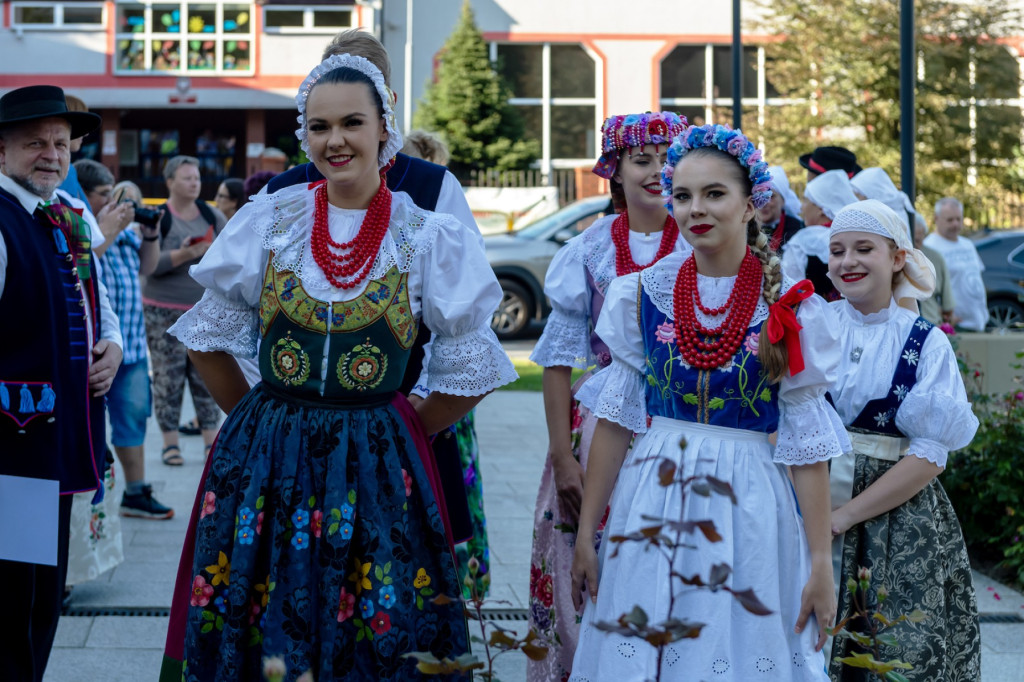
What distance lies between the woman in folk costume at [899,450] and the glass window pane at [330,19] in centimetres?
2966

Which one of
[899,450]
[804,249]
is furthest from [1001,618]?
[899,450]

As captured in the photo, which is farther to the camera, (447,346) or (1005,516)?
(1005,516)

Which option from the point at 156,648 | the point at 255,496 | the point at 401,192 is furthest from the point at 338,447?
the point at 156,648

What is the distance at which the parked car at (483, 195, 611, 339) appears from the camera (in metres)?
15.8

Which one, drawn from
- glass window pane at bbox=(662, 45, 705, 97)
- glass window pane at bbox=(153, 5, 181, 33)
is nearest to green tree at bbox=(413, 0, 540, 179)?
glass window pane at bbox=(662, 45, 705, 97)

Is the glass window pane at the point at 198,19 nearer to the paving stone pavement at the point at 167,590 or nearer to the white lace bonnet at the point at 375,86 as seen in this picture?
the paving stone pavement at the point at 167,590

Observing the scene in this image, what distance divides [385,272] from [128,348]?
3.97 metres

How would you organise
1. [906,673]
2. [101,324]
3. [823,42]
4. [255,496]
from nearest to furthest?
[255,496]
[906,673]
[101,324]
[823,42]

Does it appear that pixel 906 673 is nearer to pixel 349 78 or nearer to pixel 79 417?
pixel 349 78

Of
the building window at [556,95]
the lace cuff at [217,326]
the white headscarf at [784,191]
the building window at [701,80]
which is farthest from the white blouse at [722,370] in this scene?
the building window at [701,80]

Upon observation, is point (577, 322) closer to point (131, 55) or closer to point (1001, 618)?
point (1001, 618)

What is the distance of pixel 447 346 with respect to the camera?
3.23 metres

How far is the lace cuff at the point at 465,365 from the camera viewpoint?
3.23 m

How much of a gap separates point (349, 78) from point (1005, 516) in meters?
4.18
